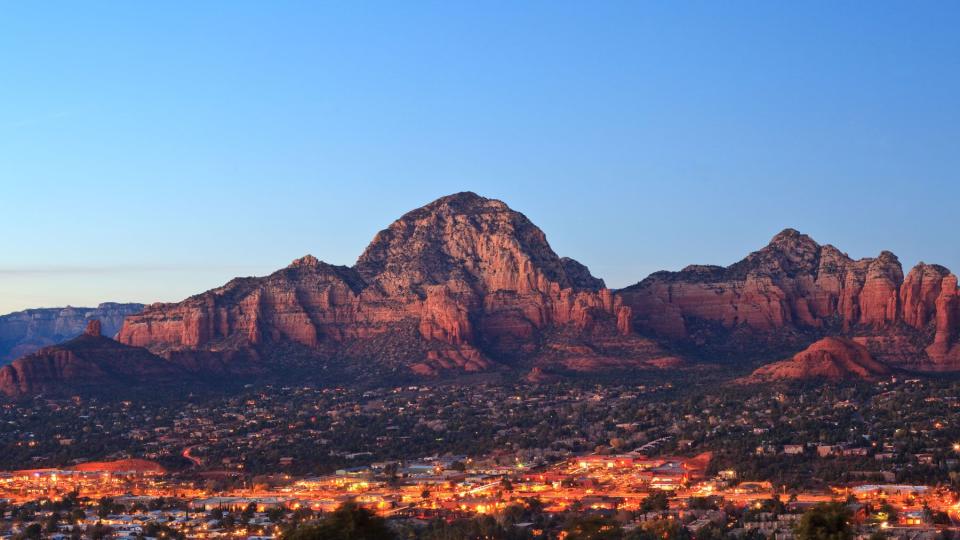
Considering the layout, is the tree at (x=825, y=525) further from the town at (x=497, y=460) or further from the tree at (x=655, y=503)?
the tree at (x=655, y=503)

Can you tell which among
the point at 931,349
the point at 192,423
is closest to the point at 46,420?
the point at 192,423

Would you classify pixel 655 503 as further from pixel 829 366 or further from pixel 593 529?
pixel 829 366

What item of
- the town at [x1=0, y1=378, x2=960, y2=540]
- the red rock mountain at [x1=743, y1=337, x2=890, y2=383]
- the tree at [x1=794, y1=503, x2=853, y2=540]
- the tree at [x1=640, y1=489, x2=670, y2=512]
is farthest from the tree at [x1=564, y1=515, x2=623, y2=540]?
the red rock mountain at [x1=743, y1=337, x2=890, y2=383]

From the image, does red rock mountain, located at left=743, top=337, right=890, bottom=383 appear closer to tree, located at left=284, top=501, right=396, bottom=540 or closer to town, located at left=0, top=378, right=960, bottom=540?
town, located at left=0, top=378, right=960, bottom=540

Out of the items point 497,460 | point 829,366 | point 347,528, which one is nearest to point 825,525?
point 347,528

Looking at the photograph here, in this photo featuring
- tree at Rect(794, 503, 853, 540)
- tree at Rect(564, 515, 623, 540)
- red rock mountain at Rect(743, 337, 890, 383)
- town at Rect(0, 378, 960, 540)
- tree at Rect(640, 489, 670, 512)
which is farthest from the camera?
red rock mountain at Rect(743, 337, 890, 383)

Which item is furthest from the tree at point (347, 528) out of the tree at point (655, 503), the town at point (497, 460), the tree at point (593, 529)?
the tree at point (655, 503)
